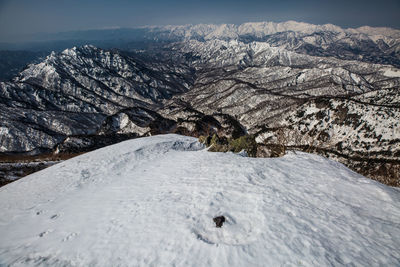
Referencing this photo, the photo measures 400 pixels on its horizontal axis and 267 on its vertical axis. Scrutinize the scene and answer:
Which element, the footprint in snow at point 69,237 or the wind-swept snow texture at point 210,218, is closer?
the wind-swept snow texture at point 210,218

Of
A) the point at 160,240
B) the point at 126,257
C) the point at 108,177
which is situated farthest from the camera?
the point at 108,177

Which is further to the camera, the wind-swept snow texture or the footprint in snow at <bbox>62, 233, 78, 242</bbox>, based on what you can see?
the footprint in snow at <bbox>62, 233, 78, 242</bbox>

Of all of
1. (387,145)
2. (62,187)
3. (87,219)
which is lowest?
(387,145)

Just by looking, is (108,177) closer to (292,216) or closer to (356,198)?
(292,216)

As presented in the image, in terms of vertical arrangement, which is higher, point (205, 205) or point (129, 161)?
point (205, 205)

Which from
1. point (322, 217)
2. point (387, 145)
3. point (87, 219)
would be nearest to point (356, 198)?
point (322, 217)

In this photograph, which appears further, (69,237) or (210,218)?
(210,218)

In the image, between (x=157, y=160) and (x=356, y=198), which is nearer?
(x=356, y=198)

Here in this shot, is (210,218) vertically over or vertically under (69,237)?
over
